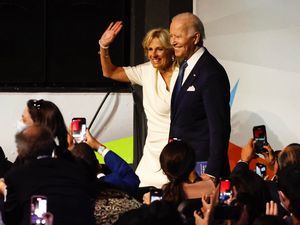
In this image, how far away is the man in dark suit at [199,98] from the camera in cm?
462

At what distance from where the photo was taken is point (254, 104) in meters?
6.47

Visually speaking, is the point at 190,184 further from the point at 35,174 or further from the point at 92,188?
the point at 35,174

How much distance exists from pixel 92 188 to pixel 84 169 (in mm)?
94

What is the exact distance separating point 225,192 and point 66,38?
3.07 metres

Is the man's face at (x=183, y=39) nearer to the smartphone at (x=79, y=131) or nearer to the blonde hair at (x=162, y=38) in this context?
Result: the blonde hair at (x=162, y=38)

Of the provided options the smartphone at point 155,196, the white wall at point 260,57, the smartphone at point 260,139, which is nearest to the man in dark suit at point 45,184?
the smartphone at point 155,196

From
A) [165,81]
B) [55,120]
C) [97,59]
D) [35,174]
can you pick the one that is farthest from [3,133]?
[35,174]

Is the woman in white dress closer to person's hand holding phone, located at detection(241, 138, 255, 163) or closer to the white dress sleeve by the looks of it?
the white dress sleeve

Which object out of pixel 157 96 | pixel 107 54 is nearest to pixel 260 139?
pixel 157 96

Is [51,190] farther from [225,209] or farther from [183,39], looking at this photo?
[183,39]

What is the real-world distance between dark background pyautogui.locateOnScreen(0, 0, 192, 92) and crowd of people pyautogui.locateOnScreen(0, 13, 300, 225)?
4.35 feet

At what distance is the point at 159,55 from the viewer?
5340 mm

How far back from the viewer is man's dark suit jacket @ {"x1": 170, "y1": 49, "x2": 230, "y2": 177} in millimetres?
4605

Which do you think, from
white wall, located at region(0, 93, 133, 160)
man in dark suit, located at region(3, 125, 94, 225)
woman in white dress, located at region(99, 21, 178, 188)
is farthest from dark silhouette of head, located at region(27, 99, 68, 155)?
white wall, located at region(0, 93, 133, 160)
